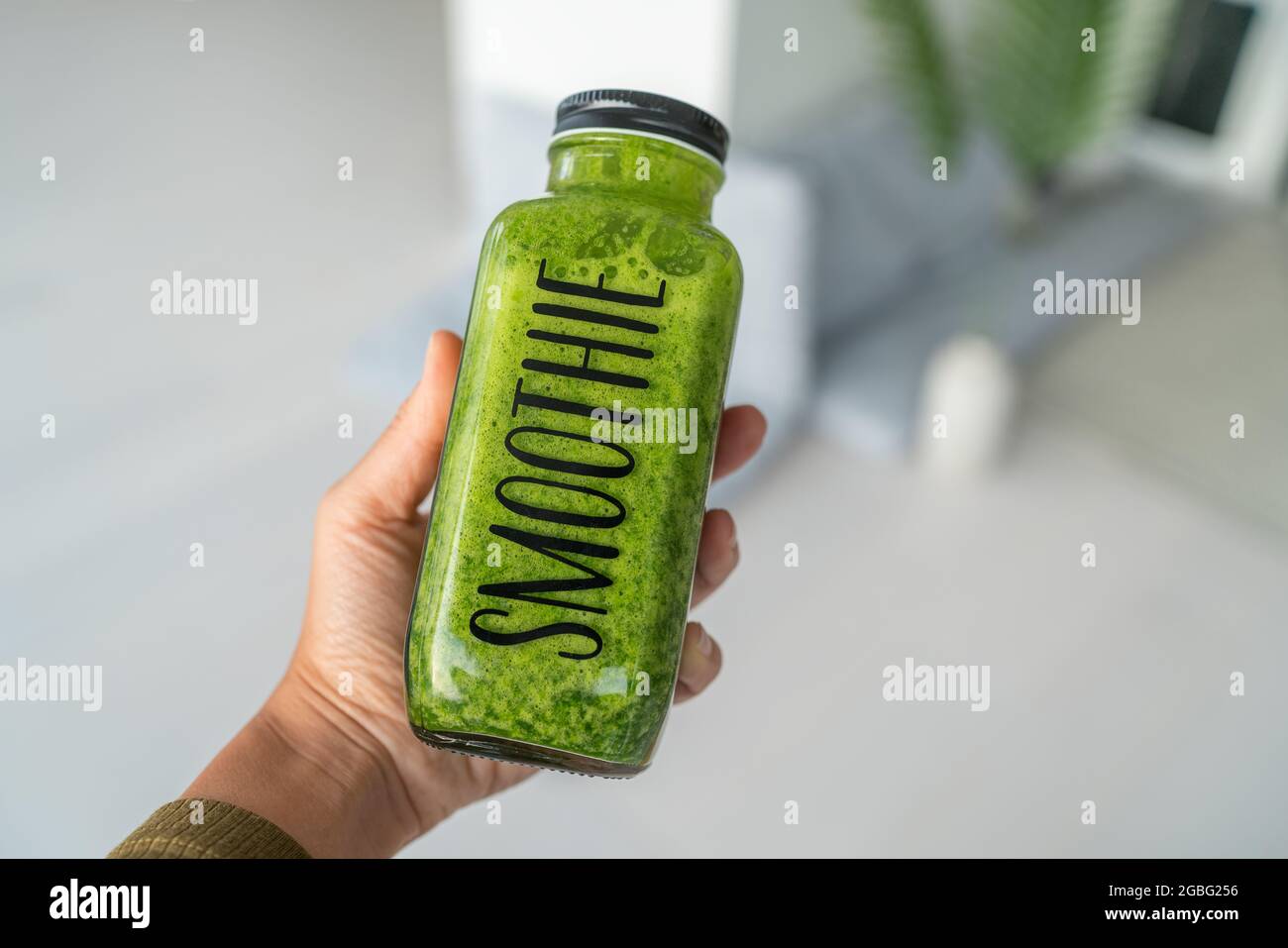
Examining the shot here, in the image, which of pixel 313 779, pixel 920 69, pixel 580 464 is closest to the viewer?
pixel 580 464

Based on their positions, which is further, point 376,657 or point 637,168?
point 376,657

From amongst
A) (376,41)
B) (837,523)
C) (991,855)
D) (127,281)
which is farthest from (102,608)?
(376,41)

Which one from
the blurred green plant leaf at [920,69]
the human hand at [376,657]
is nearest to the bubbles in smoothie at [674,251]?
the human hand at [376,657]

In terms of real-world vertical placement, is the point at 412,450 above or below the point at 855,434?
below

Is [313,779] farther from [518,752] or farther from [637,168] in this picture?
[637,168]

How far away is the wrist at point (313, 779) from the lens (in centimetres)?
95

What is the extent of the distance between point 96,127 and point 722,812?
3434 mm

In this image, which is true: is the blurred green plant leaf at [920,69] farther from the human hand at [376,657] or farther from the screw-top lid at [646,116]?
the screw-top lid at [646,116]

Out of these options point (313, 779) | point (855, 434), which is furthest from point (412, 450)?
point (855, 434)

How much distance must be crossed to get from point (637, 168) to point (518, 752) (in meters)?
0.46

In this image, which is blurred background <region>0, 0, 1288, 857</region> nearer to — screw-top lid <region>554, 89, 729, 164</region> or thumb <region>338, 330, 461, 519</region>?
thumb <region>338, 330, 461, 519</region>

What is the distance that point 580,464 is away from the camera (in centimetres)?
79

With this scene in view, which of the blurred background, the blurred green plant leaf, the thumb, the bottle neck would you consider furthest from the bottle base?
the blurred green plant leaf

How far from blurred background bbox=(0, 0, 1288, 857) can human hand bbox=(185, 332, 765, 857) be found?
2.72ft
